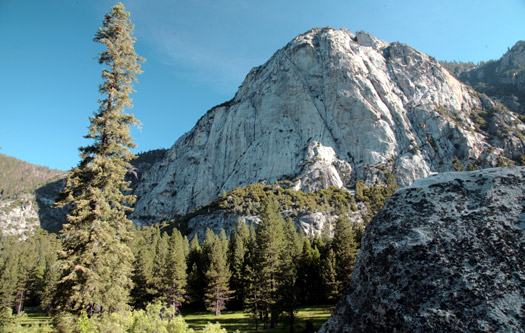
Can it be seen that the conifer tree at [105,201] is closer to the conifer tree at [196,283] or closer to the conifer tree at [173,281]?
the conifer tree at [173,281]

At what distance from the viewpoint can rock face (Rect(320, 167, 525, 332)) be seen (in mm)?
2719

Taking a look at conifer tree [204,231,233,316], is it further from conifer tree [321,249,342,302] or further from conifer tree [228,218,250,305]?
conifer tree [321,249,342,302]

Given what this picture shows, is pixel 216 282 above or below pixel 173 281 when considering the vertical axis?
below

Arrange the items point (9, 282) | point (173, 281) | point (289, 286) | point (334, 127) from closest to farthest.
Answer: point (289, 286) < point (173, 281) < point (9, 282) < point (334, 127)

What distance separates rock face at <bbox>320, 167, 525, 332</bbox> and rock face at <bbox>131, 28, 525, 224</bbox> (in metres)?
90.7

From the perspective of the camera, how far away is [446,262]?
10.2 ft

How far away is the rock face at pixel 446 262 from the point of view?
272 cm

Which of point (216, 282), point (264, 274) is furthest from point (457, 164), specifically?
point (216, 282)

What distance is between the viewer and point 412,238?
3.40m

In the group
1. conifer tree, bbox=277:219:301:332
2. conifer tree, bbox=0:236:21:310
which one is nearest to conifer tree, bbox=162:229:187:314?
conifer tree, bbox=277:219:301:332

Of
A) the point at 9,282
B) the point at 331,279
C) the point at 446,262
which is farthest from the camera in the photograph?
→ the point at 9,282

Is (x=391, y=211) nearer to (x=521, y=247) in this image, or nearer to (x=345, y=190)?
(x=521, y=247)

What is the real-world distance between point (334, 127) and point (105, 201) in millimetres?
106565

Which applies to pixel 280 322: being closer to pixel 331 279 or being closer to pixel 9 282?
pixel 331 279
